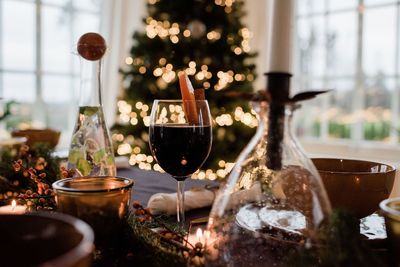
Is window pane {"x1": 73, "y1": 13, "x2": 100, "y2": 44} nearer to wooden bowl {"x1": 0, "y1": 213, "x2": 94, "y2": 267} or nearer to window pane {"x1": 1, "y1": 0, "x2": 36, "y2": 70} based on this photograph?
window pane {"x1": 1, "y1": 0, "x2": 36, "y2": 70}

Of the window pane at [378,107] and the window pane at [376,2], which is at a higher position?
the window pane at [376,2]

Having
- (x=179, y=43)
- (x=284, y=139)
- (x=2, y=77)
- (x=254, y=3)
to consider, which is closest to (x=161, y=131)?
(x=284, y=139)

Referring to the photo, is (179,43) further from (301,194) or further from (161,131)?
(301,194)

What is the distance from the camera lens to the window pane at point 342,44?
151 inches

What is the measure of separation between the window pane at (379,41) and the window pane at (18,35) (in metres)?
3.06

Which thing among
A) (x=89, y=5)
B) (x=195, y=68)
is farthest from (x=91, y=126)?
(x=89, y=5)

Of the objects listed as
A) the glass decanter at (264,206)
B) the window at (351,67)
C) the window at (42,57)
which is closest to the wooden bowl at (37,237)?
the glass decanter at (264,206)

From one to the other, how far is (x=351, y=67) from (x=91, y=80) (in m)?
3.45

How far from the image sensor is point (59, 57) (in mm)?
4156

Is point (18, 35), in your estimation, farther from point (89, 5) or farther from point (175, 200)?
point (175, 200)

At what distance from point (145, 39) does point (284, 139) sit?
3.04 metres

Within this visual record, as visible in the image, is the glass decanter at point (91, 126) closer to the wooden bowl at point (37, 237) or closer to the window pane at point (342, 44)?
the wooden bowl at point (37, 237)

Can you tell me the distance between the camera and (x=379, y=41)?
3.69m

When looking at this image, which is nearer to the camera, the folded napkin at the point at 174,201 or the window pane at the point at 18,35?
the folded napkin at the point at 174,201
